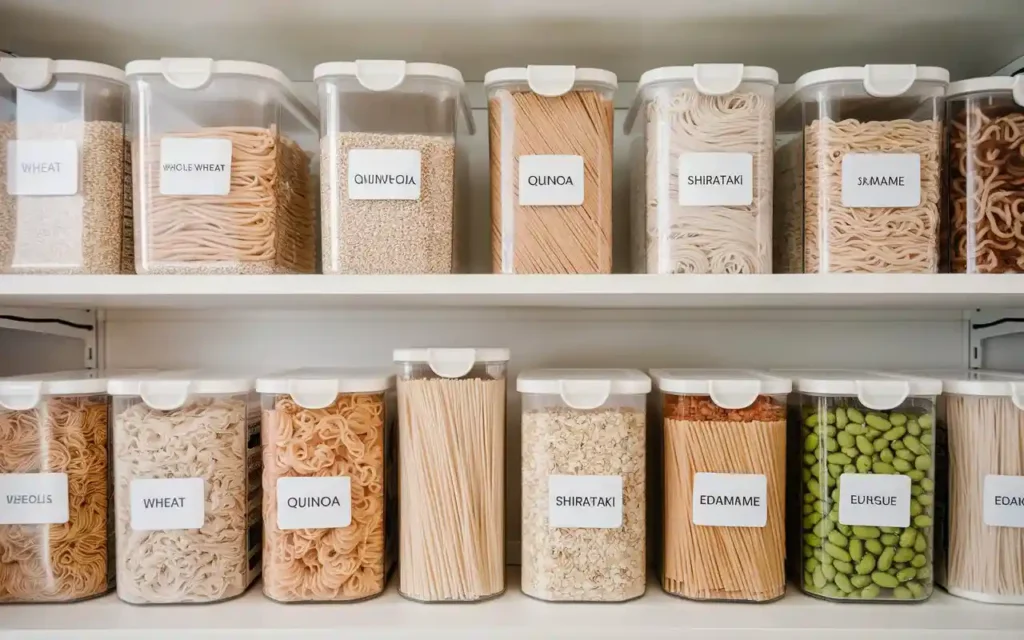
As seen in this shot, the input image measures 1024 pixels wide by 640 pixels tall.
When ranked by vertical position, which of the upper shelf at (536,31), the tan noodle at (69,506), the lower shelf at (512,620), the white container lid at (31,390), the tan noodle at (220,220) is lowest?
the lower shelf at (512,620)

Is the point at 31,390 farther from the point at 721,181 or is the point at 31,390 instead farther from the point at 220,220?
the point at 721,181

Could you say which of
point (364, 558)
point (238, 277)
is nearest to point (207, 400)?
point (238, 277)

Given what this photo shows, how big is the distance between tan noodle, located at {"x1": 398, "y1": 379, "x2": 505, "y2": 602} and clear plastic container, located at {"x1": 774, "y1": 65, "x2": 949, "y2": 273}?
455 millimetres

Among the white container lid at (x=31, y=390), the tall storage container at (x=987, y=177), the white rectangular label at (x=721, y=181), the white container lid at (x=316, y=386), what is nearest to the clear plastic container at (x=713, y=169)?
the white rectangular label at (x=721, y=181)

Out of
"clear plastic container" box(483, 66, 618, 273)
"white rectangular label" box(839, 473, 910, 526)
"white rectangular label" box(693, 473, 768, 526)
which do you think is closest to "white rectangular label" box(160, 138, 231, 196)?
"clear plastic container" box(483, 66, 618, 273)

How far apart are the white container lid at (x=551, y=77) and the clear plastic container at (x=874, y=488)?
0.47 m

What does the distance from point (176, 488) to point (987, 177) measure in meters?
1.05

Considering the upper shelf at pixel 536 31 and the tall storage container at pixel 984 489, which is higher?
the upper shelf at pixel 536 31

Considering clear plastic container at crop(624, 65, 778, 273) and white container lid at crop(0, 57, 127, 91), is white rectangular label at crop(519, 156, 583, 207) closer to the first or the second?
clear plastic container at crop(624, 65, 778, 273)

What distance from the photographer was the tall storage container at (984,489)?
911 mm

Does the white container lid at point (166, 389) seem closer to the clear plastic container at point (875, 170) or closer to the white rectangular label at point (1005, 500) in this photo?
the clear plastic container at point (875, 170)

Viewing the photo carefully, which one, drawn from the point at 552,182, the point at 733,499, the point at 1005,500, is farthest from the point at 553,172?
the point at 1005,500

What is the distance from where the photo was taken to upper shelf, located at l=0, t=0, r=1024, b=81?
36.7 inches

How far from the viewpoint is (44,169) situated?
0.88 meters
